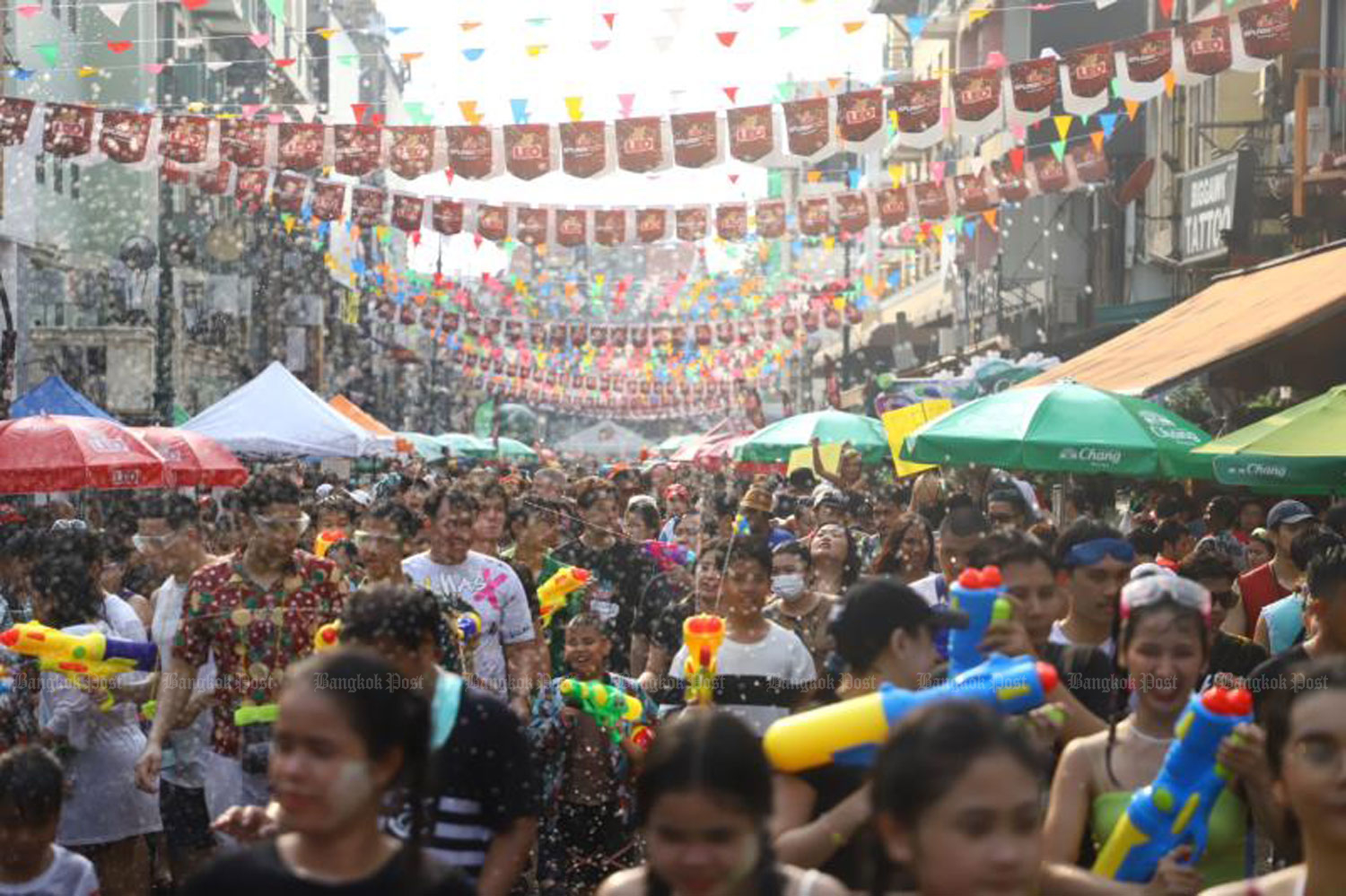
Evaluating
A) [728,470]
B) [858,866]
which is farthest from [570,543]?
[728,470]

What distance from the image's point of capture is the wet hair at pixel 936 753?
327 cm

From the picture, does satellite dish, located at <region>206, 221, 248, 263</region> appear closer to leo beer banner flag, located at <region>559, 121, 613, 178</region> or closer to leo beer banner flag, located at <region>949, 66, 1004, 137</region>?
leo beer banner flag, located at <region>559, 121, 613, 178</region>

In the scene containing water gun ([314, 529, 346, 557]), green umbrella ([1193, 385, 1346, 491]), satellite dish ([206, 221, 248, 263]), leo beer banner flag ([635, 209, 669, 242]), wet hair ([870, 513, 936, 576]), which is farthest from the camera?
satellite dish ([206, 221, 248, 263])

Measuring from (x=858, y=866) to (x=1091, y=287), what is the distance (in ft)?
97.7

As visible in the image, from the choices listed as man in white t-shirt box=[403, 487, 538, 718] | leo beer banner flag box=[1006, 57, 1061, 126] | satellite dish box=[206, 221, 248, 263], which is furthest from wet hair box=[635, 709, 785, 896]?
satellite dish box=[206, 221, 248, 263]

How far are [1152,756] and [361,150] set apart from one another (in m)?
17.8

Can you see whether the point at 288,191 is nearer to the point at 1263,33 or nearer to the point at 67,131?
the point at 67,131

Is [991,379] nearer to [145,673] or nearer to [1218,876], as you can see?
[145,673]

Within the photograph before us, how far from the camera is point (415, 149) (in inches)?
832

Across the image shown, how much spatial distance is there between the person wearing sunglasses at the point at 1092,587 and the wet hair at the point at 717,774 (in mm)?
2802

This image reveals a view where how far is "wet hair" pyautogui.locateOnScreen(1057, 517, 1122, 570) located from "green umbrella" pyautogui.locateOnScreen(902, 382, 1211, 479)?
546cm


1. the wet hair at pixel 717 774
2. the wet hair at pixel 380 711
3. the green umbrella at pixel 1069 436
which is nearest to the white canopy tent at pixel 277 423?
the green umbrella at pixel 1069 436

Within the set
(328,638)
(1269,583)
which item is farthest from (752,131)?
(328,638)

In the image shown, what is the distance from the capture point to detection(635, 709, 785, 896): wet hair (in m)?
3.55
